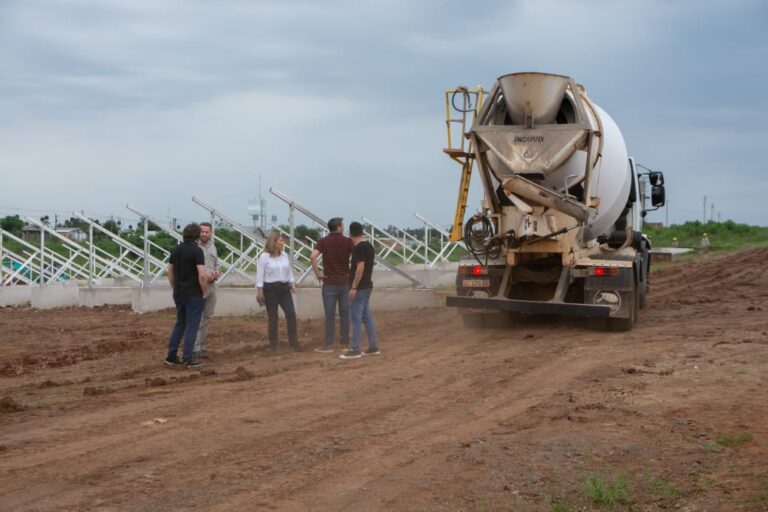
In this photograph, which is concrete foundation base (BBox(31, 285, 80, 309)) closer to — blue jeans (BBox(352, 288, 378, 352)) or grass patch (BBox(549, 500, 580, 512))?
blue jeans (BBox(352, 288, 378, 352))

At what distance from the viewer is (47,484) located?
5.07m

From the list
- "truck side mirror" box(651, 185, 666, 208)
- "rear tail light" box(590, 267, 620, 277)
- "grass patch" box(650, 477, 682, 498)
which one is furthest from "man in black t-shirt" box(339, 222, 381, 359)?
"truck side mirror" box(651, 185, 666, 208)

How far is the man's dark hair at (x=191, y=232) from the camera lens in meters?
9.87

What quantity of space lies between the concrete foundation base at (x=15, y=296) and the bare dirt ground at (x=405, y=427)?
34.5 ft

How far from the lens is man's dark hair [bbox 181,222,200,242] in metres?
9.87

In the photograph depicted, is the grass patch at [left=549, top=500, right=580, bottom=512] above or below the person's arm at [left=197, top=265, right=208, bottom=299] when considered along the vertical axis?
below

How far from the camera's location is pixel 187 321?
9844 millimetres

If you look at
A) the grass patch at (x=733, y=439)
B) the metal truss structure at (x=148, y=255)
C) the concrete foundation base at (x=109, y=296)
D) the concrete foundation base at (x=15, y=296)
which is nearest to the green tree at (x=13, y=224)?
the metal truss structure at (x=148, y=255)

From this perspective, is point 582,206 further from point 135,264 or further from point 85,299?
point 135,264

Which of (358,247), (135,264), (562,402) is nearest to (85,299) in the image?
(135,264)

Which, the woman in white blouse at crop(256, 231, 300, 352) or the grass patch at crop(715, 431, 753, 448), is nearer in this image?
the grass patch at crop(715, 431, 753, 448)

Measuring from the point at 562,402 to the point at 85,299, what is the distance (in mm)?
15118

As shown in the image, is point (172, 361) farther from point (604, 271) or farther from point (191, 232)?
point (604, 271)

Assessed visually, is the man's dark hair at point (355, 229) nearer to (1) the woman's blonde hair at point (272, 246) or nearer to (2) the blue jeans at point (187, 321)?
(1) the woman's blonde hair at point (272, 246)
